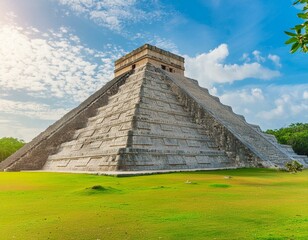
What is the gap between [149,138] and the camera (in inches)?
591

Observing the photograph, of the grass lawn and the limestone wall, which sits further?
the limestone wall

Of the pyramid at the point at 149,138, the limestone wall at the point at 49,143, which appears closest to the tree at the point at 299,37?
the pyramid at the point at 149,138

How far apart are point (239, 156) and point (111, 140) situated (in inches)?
285

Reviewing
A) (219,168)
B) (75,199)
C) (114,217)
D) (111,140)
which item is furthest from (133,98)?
(114,217)

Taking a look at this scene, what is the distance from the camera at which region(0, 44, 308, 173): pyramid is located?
1420cm

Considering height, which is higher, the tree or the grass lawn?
the tree

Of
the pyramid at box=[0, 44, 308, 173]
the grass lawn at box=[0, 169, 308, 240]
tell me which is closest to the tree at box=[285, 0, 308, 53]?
the grass lawn at box=[0, 169, 308, 240]

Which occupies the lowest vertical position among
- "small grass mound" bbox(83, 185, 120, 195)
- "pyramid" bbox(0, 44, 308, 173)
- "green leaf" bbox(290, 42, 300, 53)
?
"small grass mound" bbox(83, 185, 120, 195)

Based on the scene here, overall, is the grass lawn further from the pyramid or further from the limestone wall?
the limestone wall

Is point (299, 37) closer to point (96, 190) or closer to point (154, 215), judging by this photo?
point (154, 215)

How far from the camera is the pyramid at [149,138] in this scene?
1420cm

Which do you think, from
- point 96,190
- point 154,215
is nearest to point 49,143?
point 96,190

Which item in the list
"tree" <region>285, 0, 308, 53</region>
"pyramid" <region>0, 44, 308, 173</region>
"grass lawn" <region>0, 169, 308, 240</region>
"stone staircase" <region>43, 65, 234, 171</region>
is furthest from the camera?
"pyramid" <region>0, 44, 308, 173</region>

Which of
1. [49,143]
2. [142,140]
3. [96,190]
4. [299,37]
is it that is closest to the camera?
[299,37]
